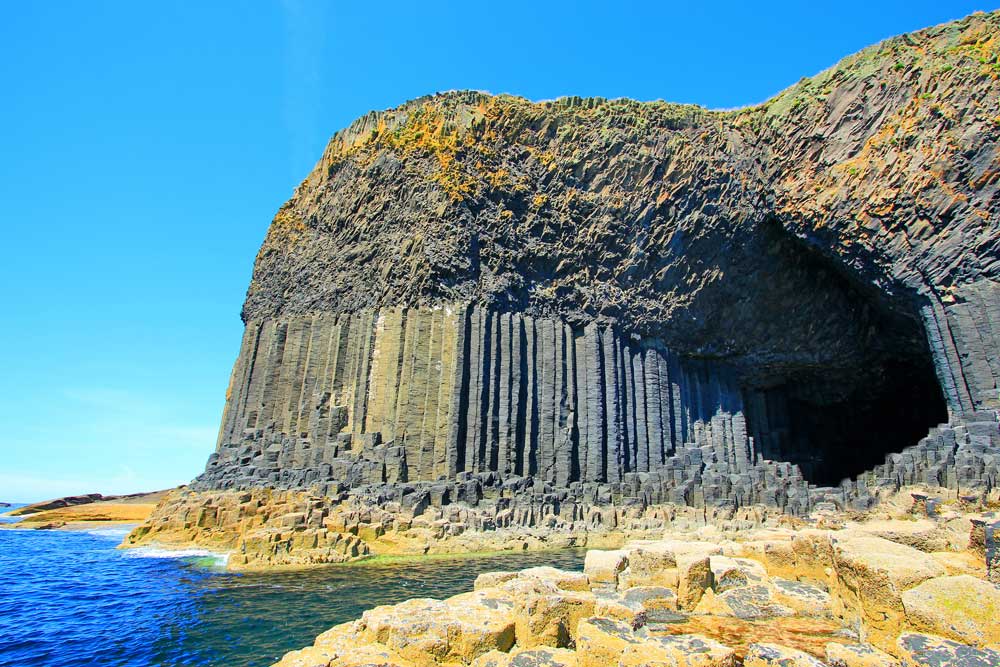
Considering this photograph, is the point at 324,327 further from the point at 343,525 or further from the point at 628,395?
the point at 628,395

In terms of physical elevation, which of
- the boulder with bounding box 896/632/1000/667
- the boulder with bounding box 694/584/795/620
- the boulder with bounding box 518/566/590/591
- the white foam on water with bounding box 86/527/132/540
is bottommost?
the boulder with bounding box 896/632/1000/667

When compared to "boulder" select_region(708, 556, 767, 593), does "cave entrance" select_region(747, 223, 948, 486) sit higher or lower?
higher

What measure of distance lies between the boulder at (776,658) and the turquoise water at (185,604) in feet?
20.7

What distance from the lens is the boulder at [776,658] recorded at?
4.88 metres

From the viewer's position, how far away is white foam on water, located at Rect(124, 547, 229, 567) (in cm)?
1884

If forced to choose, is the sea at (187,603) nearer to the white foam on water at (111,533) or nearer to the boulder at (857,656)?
the boulder at (857,656)

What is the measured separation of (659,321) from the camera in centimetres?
3003

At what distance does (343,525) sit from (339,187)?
2005cm

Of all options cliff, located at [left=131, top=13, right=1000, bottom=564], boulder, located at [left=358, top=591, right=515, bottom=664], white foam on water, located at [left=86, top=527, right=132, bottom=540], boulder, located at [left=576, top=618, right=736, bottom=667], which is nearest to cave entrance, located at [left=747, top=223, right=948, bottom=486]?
cliff, located at [left=131, top=13, right=1000, bottom=564]

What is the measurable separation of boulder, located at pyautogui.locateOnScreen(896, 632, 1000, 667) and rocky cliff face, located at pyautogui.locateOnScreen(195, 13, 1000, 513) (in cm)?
1875

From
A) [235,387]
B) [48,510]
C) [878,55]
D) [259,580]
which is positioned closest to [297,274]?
[235,387]

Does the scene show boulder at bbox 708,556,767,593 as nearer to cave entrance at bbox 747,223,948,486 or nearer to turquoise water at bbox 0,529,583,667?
turquoise water at bbox 0,529,583,667

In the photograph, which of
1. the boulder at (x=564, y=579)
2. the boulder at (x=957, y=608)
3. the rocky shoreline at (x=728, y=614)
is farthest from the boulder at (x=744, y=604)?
the boulder at (x=957, y=608)

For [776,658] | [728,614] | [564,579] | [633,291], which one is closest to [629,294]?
[633,291]
